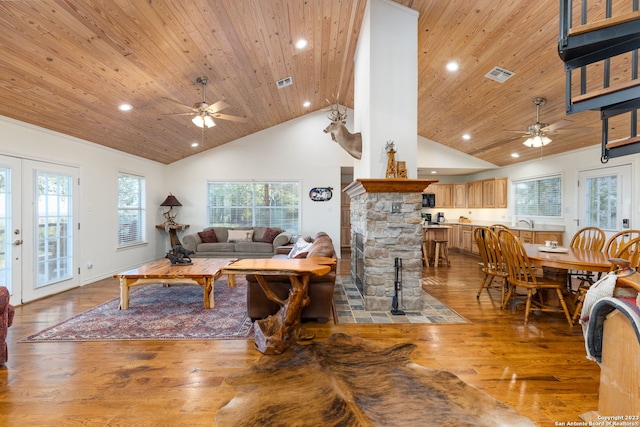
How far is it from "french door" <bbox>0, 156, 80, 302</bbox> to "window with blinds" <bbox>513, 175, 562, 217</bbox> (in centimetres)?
865

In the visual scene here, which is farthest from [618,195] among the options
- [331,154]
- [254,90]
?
[254,90]

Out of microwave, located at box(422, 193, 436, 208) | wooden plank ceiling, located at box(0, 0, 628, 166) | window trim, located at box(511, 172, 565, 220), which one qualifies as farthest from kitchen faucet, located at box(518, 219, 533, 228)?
microwave, located at box(422, 193, 436, 208)

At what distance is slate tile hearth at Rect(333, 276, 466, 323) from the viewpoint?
3.29 m

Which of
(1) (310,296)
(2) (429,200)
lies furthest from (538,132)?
(2) (429,200)

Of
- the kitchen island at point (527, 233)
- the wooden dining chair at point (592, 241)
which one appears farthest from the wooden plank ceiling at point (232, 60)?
the kitchen island at point (527, 233)

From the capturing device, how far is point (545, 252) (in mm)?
3502

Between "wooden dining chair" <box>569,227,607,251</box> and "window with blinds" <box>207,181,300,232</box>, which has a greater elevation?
"window with blinds" <box>207,181,300,232</box>

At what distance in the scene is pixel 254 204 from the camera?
746 centimetres

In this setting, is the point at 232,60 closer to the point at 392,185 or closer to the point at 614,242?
the point at 392,185

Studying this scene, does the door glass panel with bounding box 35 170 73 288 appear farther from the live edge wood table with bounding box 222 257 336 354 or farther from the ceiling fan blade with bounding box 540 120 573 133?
the ceiling fan blade with bounding box 540 120 573 133

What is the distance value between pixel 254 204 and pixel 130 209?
261cm

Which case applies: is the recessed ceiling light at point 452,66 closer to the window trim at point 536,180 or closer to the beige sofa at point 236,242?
the window trim at point 536,180

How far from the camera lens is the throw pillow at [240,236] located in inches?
267

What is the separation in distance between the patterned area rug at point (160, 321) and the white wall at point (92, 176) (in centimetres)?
150
